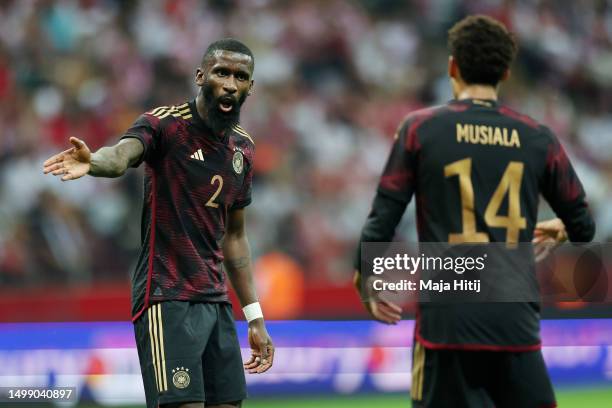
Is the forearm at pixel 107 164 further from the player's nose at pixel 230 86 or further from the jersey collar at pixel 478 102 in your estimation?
the jersey collar at pixel 478 102

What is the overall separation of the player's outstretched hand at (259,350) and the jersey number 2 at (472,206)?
1.68 metres

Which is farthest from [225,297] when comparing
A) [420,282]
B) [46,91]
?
[46,91]

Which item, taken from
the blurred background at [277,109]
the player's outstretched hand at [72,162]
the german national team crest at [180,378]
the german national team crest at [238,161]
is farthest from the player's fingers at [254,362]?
the blurred background at [277,109]

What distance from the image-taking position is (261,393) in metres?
9.45

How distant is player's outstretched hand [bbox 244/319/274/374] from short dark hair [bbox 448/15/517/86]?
1937 millimetres

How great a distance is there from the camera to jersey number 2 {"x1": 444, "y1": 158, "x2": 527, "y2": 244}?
4230mm

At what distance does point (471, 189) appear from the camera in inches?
167

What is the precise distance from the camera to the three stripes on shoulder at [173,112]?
527 cm

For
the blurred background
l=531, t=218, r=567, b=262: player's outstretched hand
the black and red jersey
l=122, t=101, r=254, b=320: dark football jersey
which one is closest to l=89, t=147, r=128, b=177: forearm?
l=122, t=101, r=254, b=320: dark football jersey

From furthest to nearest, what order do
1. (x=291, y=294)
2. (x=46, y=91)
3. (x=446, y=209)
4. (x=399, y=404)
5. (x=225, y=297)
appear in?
(x=46, y=91) → (x=291, y=294) → (x=399, y=404) → (x=225, y=297) → (x=446, y=209)

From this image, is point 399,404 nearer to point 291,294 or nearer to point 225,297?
point 291,294

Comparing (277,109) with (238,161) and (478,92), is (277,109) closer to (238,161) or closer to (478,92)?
(238,161)

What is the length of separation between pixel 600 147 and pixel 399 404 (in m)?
6.60

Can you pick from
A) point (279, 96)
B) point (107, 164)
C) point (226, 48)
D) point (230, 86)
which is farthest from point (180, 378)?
point (279, 96)
